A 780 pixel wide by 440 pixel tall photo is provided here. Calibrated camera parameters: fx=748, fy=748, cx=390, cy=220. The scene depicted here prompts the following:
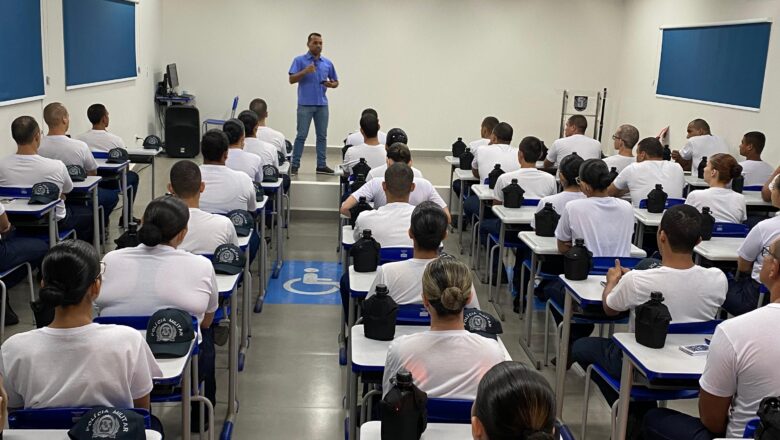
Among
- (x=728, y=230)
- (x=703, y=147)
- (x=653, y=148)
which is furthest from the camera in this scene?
(x=703, y=147)

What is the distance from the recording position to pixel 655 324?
9.57ft

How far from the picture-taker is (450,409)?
2.33 m

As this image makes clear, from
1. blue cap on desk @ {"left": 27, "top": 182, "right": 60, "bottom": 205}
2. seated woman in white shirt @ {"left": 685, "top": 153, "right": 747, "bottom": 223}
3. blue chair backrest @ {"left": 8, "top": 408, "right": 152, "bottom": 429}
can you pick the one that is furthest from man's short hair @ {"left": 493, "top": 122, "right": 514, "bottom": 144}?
blue chair backrest @ {"left": 8, "top": 408, "right": 152, "bottom": 429}

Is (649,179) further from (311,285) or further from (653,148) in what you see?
(311,285)

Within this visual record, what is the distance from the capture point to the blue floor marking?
582cm

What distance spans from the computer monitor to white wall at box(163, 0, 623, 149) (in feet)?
0.99

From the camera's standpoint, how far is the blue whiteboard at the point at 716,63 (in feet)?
27.3

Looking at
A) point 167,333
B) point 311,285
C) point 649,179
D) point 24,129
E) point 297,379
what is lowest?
point 297,379

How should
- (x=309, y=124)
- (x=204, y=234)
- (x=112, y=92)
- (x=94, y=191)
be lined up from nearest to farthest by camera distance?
(x=204, y=234), (x=94, y=191), (x=309, y=124), (x=112, y=92)

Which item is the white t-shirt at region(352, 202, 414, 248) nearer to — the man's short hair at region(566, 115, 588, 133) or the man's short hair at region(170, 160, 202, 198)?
the man's short hair at region(170, 160, 202, 198)

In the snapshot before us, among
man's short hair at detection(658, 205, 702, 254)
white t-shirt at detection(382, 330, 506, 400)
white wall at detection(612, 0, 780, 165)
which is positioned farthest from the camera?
white wall at detection(612, 0, 780, 165)

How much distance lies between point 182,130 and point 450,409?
32.0ft

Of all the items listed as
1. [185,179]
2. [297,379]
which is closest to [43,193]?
[185,179]

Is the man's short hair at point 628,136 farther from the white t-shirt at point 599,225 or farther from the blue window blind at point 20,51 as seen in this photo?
the blue window blind at point 20,51
